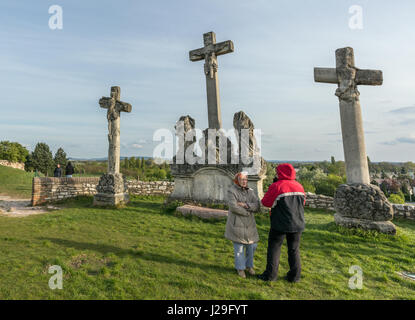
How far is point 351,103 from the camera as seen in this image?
6.19m

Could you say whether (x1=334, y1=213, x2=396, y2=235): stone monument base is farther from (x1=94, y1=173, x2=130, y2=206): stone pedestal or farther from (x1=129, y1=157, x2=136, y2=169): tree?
(x1=129, y1=157, x2=136, y2=169): tree

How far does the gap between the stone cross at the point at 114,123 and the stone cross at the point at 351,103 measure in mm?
7431

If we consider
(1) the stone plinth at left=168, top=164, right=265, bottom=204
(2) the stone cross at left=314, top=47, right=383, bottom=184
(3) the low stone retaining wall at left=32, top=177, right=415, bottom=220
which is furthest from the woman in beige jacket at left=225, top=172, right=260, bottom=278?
(3) the low stone retaining wall at left=32, top=177, right=415, bottom=220

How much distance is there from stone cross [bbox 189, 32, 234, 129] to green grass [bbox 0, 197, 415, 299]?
4.52m

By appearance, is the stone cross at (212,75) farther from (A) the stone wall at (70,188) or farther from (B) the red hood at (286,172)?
(B) the red hood at (286,172)

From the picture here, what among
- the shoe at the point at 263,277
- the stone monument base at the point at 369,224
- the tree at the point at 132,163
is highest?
the tree at the point at 132,163

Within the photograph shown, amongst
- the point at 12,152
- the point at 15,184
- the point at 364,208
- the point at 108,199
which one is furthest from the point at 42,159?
the point at 364,208

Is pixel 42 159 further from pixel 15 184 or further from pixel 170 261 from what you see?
pixel 170 261

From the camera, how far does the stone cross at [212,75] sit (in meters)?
9.52

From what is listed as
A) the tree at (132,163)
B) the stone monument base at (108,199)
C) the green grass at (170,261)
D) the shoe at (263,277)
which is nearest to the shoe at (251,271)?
the shoe at (263,277)

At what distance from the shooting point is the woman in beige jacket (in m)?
3.45

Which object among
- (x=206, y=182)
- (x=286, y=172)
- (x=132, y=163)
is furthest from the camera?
(x=132, y=163)

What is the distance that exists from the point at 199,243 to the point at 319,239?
285 cm

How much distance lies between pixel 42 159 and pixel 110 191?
1634 inches
